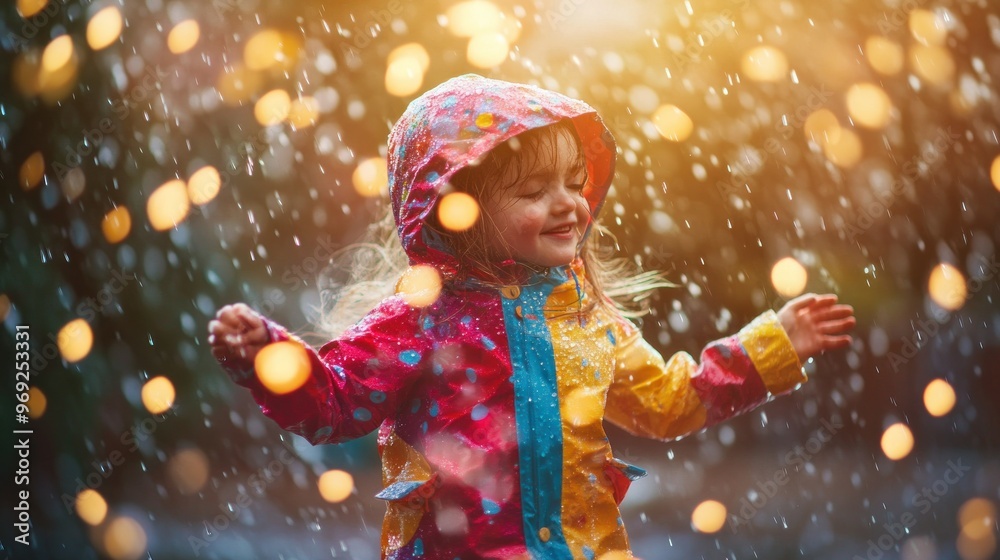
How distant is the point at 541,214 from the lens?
93cm

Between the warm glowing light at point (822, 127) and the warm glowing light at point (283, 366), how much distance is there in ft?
5.18

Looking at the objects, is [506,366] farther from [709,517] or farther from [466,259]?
[709,517]

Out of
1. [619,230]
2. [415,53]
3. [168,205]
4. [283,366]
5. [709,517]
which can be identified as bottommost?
[709,517]

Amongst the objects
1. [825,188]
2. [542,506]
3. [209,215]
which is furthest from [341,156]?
[542,506]

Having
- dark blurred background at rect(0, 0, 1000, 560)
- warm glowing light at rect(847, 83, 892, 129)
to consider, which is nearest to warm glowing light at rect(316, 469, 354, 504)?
dark blurred background at rect(0, 0, 1000, 560)

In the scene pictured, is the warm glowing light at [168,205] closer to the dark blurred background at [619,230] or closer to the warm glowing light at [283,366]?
the dark blurred background at [619,230]

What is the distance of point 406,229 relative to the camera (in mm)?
994

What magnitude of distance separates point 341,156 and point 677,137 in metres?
0.75

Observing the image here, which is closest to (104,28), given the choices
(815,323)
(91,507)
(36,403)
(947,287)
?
(36,403)

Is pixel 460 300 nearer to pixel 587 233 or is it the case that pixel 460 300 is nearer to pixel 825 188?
pixel 587 233

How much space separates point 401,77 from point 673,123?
610mm

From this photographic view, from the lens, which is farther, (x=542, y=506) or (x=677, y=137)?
(x=677, y=137)

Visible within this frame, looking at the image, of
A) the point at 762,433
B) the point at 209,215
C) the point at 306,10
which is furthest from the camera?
the point at 762,433

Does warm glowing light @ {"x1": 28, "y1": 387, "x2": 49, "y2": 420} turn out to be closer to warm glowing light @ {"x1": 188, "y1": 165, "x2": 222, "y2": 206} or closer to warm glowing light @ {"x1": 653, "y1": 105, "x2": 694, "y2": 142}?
warm glowing light @ {"x1": 188, "y1": 165, "x2": 222, "y2": 206}
